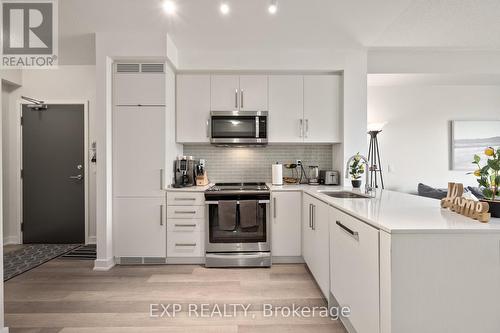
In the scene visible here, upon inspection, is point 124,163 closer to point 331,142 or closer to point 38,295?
point 38,295

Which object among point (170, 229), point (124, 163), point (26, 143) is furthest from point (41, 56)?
point (170, 229)

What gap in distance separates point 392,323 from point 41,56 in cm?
474

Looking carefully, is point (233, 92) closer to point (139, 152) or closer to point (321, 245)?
point (139, 152)

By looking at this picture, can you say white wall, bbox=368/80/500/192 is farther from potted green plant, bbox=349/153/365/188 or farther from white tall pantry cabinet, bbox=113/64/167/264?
white tall pantry cabinet, bbox=113/64/167/264

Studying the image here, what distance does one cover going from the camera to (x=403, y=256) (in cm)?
122

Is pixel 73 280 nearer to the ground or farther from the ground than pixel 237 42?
nearer to the ground

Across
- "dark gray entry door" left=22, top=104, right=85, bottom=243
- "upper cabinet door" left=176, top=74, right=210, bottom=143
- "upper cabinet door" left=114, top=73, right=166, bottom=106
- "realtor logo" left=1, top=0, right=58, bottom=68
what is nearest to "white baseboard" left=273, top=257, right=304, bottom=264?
"upper cabinet door" left=176, top=74, right=210, bottom=143

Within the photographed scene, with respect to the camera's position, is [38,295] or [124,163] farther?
[124,163]

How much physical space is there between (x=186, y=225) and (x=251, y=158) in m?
1.32

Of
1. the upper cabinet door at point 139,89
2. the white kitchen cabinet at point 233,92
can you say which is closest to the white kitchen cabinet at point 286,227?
the white kitchen cabinet at point 233,92

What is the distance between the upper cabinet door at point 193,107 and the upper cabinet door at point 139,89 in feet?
1.23

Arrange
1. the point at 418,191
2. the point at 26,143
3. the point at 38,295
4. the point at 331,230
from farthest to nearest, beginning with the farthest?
the point at 418,191, the point at 26,143, the point at 38,295, the point at 331,230

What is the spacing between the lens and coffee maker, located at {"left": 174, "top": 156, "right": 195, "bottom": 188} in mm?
3516

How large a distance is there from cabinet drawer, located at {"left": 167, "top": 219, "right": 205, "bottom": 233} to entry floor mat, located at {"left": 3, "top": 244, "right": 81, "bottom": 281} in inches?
64.2
